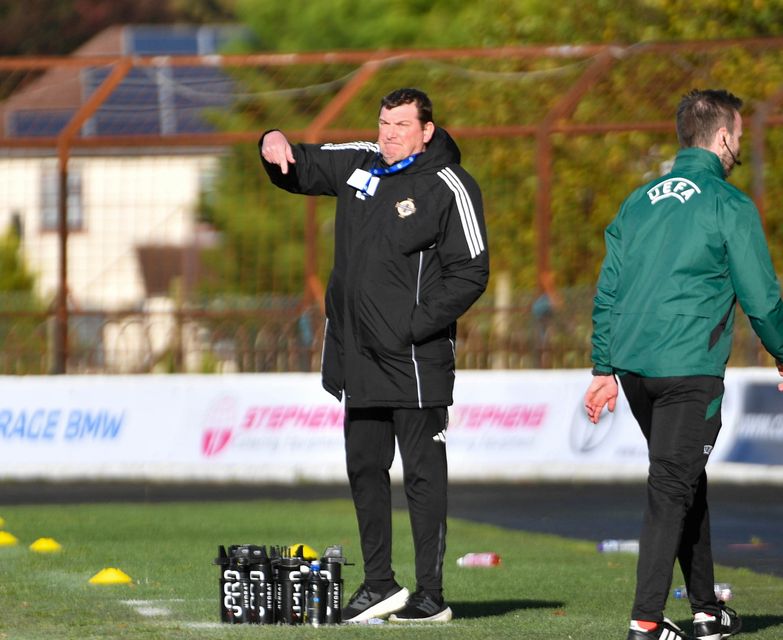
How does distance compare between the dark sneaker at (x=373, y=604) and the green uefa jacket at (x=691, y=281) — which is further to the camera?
the dark sneaker at (x=373, y=604)

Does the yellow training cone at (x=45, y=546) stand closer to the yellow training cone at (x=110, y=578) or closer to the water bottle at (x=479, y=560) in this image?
the yellow training cone at (x=110, y=578)

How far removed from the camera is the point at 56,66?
62.4 ft

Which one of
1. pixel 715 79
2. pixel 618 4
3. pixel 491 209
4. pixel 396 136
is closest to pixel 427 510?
pixel 396 136

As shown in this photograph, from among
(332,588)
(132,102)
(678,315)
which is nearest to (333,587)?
(332,588)

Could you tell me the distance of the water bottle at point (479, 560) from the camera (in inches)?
389

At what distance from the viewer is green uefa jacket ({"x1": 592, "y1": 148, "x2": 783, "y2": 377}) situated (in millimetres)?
6492

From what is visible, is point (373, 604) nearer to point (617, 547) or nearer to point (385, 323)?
point (385, 323)

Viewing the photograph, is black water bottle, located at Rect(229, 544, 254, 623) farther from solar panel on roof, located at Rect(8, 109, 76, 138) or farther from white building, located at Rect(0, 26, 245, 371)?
solar panel on roof, located at Rect(8, 109, 76, 138)

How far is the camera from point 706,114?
263 inches

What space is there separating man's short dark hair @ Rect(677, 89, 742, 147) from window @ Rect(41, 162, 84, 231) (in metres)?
11.9

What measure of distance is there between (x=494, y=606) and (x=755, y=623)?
107 cm

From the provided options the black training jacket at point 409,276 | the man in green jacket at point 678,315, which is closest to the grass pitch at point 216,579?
the man in green jacket at point 678,315

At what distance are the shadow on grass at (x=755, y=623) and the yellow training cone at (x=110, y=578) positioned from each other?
251 centimetres

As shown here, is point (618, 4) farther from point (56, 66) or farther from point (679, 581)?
point (679, 581)
